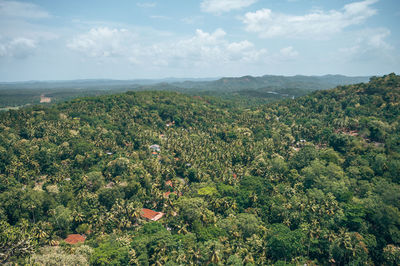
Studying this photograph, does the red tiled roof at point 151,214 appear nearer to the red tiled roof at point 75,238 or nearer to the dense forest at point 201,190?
the dense forest at point 201,190

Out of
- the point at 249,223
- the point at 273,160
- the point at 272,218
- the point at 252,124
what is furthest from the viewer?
the point at 252,124

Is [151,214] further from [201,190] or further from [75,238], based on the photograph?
[75,238]

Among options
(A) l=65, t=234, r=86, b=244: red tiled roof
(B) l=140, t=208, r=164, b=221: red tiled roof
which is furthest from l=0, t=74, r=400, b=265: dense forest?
(B) l=140, t=208, r=164, b=221: red tiled roof

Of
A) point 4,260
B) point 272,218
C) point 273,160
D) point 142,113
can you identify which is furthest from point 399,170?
point 142,113

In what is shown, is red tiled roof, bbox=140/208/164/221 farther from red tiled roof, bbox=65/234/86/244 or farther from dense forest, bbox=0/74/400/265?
red tiled roof, bbox=65/234/86/244

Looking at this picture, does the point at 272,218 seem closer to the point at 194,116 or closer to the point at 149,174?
the point at 149,174

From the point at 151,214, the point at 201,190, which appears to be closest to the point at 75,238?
the point at 151,214
